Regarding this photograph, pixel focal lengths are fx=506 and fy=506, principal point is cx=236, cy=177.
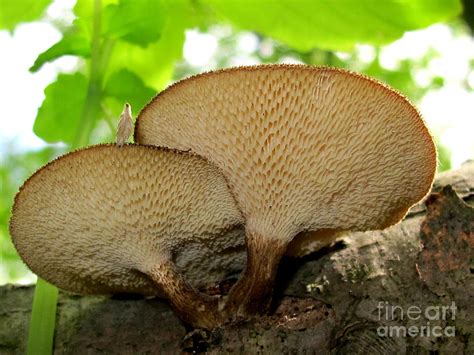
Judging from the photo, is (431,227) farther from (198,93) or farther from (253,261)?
(198,93)

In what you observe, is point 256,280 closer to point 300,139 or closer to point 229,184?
point 229,184

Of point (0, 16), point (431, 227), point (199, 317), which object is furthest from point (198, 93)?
point (0, 16)

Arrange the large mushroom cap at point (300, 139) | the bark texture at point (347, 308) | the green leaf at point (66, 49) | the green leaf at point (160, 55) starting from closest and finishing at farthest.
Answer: the large mushroom cap at point (300, 139) → the bark texture at point (347, 308) → the green leaf at point (66, 49) → the green leaf at point (160, 55)

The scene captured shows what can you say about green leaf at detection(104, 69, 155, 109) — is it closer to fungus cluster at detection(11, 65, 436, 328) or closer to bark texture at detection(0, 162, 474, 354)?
fungus cluster at detection(11, 65, 436, 328)

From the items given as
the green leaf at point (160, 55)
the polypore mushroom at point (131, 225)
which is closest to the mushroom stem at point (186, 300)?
the polypore mushroom at point (131, 225)

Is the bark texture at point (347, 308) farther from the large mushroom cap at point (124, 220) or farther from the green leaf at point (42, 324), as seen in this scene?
the large mushroom cap at point (124, 220)

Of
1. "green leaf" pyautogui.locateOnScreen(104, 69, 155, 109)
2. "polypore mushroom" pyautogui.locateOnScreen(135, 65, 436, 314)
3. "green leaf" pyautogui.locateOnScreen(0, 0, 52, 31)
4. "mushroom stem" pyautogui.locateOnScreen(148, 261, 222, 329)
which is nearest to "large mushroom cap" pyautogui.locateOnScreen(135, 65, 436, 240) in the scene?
"polypore mushroom" pyautogui.locateOnScreen(135, 65, 436, 314)
